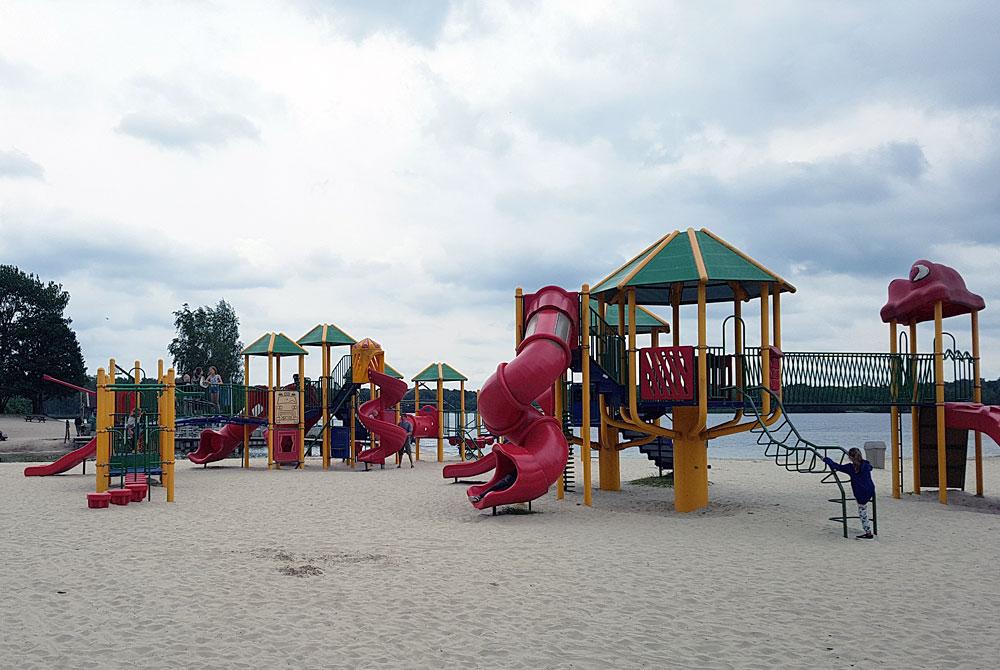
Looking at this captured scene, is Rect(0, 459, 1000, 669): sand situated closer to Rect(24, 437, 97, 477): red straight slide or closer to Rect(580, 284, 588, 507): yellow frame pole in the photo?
Rect(580, 284, 588, 507): yellow frame pole

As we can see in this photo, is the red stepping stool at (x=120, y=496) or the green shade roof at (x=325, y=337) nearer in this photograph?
the red stepping stool at (x=120, y=496)

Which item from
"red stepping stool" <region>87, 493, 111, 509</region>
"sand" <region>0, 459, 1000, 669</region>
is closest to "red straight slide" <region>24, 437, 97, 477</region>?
"sand" <region>0, 459, 1000, 669</region>

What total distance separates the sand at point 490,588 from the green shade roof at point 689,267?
4348mm

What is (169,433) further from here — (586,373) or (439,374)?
(439,374)

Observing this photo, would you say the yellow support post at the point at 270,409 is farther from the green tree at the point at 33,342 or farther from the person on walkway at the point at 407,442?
the green tree at the point at 33,342

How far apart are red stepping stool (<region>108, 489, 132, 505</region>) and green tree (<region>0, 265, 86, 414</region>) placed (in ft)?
180

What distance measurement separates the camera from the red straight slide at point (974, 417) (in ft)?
54.7

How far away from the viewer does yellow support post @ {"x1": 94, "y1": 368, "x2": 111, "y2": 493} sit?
57.9ft

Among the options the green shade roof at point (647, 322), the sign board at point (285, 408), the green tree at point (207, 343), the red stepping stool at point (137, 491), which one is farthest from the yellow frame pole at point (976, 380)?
the green tree at point (207, 343)

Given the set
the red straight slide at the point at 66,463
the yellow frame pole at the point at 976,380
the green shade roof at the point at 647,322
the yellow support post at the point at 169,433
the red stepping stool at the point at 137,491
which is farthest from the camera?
the red straight slide at the point at 66,463

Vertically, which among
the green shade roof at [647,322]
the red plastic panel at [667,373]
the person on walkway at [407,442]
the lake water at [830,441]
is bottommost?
the lake water at [830,441]

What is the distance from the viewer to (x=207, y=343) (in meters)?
71.4

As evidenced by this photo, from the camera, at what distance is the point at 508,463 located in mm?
16312

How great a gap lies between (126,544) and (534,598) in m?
6.45
